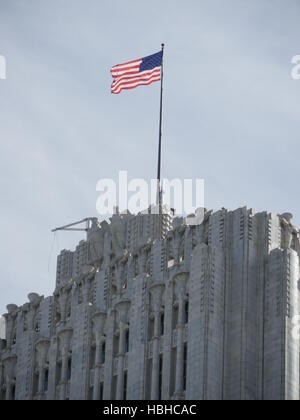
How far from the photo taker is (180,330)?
145625 mm

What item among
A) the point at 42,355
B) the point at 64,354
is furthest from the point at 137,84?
the point at 42,355

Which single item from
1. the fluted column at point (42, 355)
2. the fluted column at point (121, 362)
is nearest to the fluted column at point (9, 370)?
the fluted column at point (42, 355)

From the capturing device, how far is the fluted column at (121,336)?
148m

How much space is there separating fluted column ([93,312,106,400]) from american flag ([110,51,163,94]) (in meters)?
15.2

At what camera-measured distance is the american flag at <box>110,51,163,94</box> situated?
15612 cm

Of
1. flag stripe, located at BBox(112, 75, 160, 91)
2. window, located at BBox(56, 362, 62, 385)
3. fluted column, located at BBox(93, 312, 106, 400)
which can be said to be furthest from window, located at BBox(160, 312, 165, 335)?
flag stripe, located at BBox(112, 75, 160, 91)

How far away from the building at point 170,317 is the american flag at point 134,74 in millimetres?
8659

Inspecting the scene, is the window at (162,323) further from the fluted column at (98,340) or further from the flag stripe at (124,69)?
the flag stripe at (124,69)

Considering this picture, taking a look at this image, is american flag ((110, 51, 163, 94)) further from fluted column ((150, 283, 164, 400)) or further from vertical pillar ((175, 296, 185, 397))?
vertical pillar ((175, 296, 185, 397))

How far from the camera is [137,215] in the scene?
509ft

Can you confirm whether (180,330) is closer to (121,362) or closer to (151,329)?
(151,329)

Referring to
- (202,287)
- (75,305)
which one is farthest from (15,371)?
(202,287)
